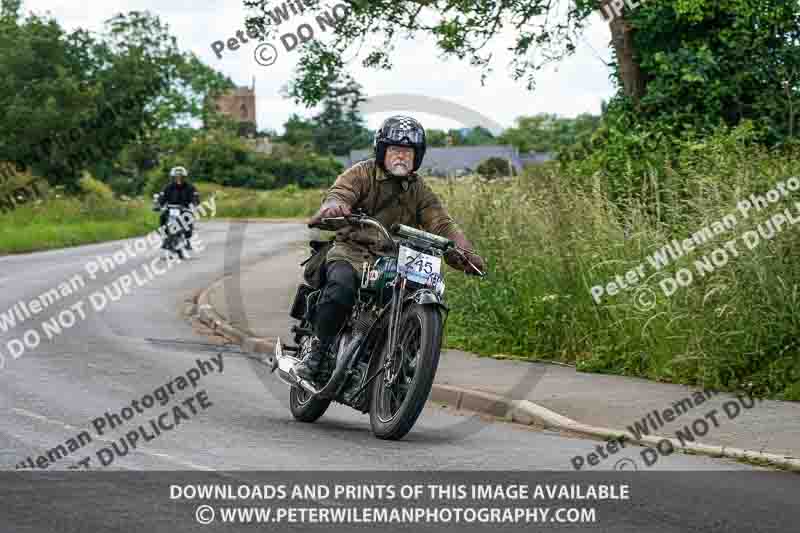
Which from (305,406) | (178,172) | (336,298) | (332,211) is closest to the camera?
(332,211)

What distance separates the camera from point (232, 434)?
9.62 metres

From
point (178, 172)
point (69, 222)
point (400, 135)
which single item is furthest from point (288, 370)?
point (69, 222)

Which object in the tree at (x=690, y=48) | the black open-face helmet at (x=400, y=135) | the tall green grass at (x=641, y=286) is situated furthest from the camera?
the tree at (x=690, y=48)

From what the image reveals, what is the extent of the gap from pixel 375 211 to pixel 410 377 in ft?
4.67

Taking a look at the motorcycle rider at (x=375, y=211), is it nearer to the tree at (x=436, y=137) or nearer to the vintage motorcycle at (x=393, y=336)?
the vintage motorcycle at (x=393, y=336)

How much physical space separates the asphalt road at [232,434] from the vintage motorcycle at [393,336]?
0.96 feet

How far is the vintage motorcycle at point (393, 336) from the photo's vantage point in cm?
876

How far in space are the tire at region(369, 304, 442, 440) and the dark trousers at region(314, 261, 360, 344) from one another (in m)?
0.52

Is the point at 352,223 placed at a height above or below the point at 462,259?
above

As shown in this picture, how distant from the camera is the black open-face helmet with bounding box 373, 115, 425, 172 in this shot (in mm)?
9508

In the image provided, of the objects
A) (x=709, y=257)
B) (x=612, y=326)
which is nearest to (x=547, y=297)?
(x=612, y=326)

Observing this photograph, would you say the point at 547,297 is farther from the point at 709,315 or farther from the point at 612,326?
the point at 709,315

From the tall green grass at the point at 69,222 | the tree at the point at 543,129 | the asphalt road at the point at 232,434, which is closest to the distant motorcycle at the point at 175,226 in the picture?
the tall green grass at the point at 69,222

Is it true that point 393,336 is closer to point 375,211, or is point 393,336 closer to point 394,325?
Answer: point 394,325
